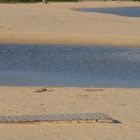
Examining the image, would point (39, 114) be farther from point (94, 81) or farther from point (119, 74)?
point (119, 74)

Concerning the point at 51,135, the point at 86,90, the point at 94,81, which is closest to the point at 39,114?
the point at 51,135

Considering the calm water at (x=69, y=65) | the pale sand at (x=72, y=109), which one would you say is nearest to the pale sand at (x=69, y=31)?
the calm water at (x=69, y=65)

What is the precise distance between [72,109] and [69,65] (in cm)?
773

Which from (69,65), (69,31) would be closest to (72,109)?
(69,65)

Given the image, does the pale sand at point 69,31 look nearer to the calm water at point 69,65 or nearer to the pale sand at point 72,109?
the calm water at point 69,65

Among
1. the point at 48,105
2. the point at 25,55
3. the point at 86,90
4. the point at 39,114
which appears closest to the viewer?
the point at 39,114

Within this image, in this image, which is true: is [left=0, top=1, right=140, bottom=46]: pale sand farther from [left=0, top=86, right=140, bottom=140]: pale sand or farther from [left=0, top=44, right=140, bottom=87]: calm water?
[left=0, top=86, right=140, bottom=140]: pale sand

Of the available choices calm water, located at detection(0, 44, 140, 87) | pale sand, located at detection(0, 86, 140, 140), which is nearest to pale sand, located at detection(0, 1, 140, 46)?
calm water, located at detection(0, 44, 140, 87)

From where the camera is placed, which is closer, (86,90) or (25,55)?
(86,90)

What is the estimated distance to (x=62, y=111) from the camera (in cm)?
1123

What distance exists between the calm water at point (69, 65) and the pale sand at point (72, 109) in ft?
6.20

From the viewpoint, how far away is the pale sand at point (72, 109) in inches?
372

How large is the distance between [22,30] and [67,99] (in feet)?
60.0

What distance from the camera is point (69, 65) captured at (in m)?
19.1
